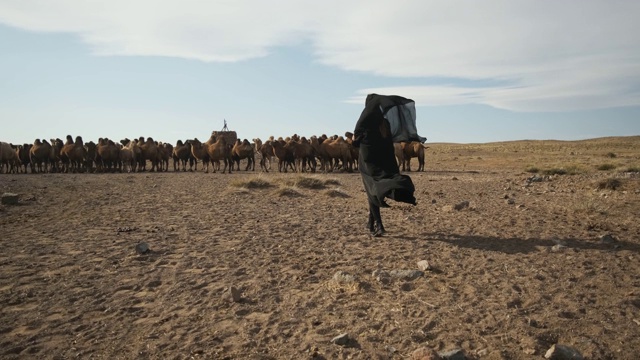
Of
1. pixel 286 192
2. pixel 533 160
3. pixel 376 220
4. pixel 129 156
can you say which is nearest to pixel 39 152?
pixel 129 156

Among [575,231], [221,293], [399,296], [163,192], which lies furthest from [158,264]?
[163,192]

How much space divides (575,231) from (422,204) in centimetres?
414

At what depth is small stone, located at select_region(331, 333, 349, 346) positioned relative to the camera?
377 cm

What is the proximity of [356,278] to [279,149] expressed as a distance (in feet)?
66.6

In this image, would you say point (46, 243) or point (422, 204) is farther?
point (422, 204)

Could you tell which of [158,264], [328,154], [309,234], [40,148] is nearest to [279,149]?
[328,154]

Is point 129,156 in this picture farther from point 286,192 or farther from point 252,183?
point 286,192

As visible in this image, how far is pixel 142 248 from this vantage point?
21.5 feet

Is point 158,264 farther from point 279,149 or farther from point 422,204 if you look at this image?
point 279,149

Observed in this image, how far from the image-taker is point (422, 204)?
11.4m

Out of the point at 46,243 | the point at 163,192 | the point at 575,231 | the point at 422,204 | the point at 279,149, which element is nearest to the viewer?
the point at 46,243

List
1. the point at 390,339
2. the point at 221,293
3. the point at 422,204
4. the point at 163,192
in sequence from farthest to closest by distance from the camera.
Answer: the point at 163,192
the point at 422,204
the point at 221,293
the point at 390,339

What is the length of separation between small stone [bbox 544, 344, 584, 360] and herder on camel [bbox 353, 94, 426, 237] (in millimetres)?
3547

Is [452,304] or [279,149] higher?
[279,149]
